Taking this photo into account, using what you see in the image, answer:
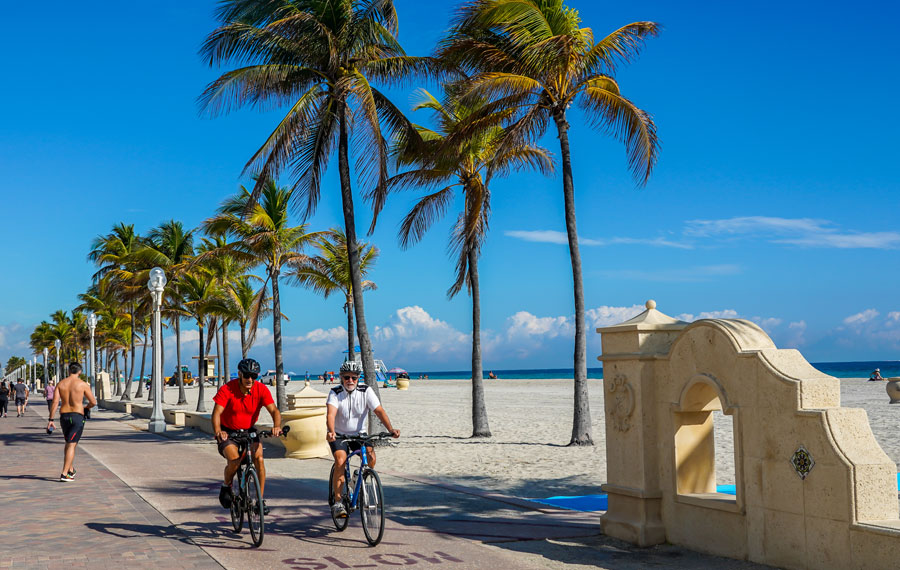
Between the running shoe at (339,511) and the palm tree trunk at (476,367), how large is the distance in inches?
477

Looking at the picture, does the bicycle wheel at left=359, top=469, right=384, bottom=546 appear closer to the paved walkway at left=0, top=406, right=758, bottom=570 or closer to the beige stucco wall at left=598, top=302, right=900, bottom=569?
the paved walkway at left=0, top=406, right=758, bottom=570

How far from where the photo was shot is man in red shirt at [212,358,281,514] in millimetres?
7926

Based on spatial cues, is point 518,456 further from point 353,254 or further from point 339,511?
point 339,511

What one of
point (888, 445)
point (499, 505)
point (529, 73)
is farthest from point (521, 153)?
point (499, 505)

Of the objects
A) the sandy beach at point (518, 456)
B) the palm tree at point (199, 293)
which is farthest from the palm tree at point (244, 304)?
the sandy beach at point (518, 456)

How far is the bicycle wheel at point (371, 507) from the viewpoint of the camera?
7516 millimetres

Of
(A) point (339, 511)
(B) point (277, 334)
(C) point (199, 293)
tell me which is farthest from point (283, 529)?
(C) point (199, 293)

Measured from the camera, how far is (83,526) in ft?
28.7

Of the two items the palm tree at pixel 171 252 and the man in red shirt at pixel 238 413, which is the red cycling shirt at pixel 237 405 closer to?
the man in red shirt at pixel 238 413

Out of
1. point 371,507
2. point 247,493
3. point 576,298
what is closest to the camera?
point 371,507

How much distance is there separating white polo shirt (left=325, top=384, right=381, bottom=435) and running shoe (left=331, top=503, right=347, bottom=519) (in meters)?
0.71

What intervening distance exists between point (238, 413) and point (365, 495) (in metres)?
1.52

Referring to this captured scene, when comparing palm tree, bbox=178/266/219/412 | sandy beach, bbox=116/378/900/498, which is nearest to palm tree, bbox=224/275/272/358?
palm tree, bbox=178/266/219/412

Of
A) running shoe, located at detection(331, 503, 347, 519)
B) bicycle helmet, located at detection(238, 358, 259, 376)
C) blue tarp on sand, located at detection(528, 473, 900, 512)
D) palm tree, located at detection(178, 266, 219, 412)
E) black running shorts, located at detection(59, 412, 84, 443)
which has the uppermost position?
palm tree, located at detection(178, 266, 219, 412)
